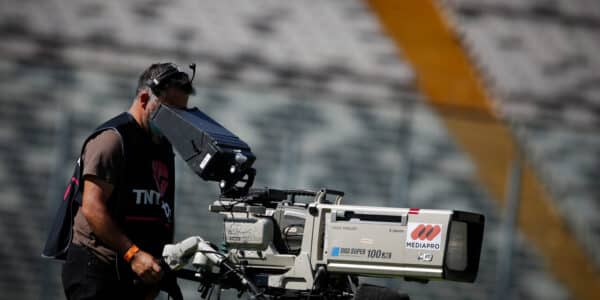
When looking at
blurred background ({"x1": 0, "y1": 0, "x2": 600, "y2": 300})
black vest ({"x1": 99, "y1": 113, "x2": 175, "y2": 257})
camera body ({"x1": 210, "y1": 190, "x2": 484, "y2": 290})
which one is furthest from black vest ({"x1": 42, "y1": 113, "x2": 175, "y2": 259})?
blurred background ({"x1": 0, "y1": 0, "x2": 600, "y2": 300})

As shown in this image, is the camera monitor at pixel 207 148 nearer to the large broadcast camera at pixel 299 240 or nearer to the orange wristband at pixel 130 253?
the large broadcast camera at pixel 299 240

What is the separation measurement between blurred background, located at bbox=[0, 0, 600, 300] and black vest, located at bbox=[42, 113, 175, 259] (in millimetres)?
3172

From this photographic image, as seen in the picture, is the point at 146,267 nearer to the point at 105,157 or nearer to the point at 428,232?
the point at 105,157

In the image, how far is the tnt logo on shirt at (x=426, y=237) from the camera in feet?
14.9

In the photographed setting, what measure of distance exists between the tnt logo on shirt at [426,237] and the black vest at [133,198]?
129 centimetres

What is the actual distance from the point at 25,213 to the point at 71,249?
11.6ft

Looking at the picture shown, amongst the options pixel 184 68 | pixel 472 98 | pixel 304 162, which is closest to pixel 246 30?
pixel 304 162

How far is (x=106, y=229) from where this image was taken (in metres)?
4.90

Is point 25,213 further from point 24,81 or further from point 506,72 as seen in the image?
point 506,72

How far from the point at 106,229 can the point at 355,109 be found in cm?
407

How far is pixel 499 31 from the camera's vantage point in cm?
980

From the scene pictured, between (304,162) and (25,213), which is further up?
(304,162)

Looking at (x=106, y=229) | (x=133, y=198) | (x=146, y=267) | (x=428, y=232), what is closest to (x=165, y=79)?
(x=133, y=198)

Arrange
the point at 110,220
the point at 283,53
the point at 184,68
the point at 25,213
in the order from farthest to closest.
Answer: the point at 283,53 → the point at 25,213 → the point at 184,68 → the point at 110,220
